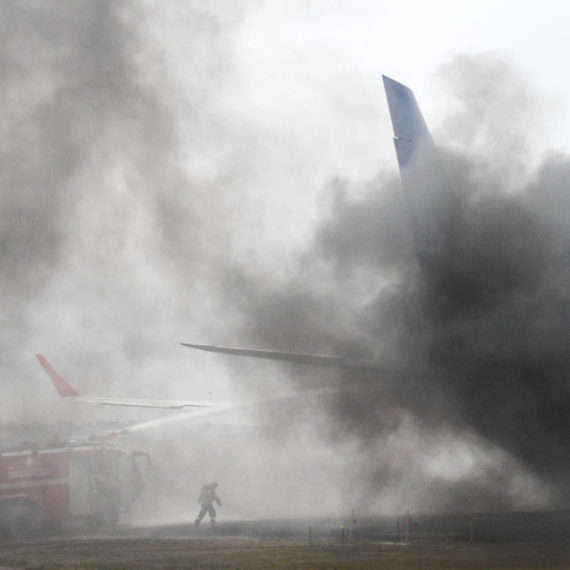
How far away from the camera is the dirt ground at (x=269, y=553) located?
13898 mm

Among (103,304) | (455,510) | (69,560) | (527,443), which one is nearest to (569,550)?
(527,443)

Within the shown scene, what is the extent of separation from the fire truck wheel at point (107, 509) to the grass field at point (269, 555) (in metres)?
3.44

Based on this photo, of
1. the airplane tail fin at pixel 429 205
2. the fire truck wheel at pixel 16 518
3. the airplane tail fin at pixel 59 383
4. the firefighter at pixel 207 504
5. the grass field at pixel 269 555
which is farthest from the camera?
the airplane tail fin at pixel 59 383

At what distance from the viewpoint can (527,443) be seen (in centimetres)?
1905

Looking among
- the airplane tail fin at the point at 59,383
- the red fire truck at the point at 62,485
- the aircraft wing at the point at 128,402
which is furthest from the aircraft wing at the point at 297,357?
the airplane tail fin at the point at 59,383

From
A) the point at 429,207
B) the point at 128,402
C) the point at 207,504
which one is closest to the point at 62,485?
the point at 207,504

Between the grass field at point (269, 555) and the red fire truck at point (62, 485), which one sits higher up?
the red fire truck at point (62, 485)

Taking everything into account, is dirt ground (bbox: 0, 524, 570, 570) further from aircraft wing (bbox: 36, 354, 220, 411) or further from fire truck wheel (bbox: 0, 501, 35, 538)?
aircraft wing (bbox: 36, 354, 220, 411)

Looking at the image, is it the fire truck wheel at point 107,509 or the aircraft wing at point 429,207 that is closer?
the aircraft wing at point 429,207

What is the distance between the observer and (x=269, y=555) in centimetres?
1502

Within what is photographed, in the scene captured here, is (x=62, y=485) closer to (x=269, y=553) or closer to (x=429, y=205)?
(x=269, y=553)

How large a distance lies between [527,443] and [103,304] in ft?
81.0

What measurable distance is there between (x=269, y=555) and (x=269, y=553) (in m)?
0.30

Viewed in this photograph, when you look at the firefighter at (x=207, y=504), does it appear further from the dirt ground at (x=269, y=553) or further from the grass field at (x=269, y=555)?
the grass field at (x=269, y=555)
